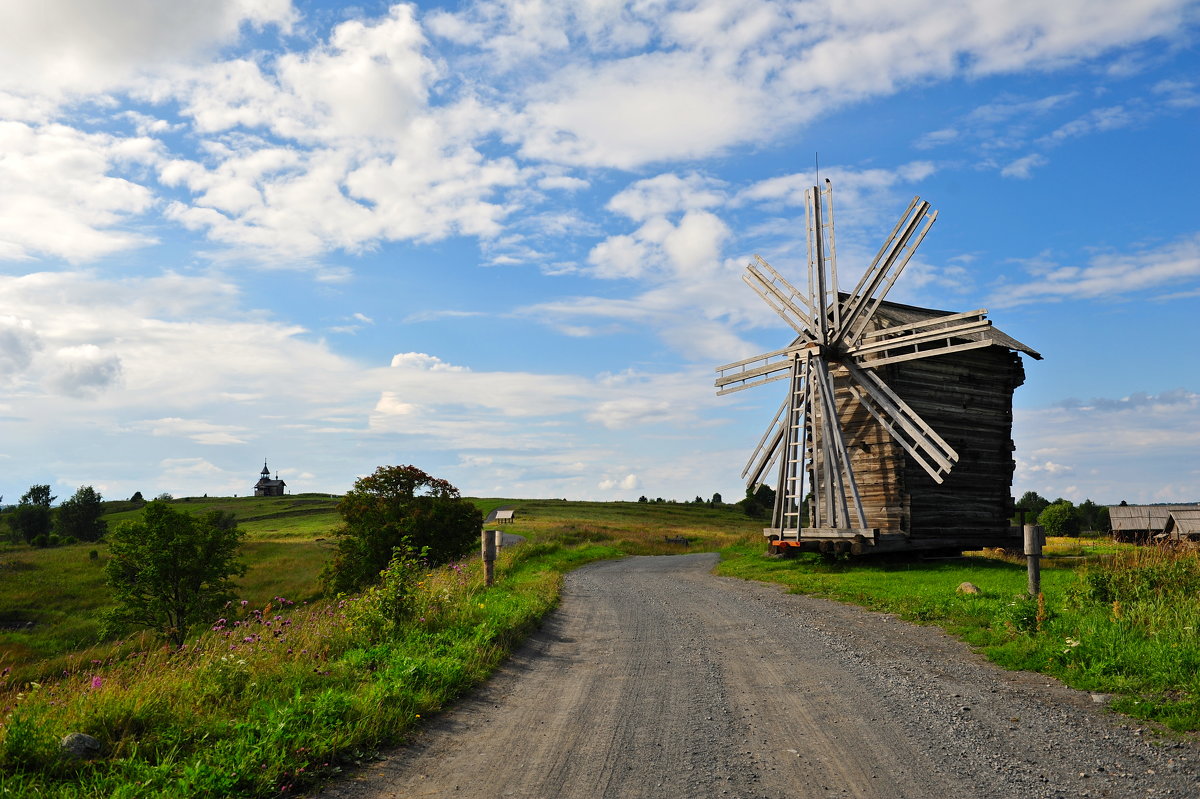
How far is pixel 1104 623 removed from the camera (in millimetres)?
10328

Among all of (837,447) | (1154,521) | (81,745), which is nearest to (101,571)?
(837,447)

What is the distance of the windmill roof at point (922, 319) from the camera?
27.1 metres

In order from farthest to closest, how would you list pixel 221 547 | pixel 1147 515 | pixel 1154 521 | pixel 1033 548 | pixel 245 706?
pixel 221 547, pixel 1147 515, pixel 1154 521, pixel 1033 548, pixel 245 706

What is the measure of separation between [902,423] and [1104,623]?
14.2 m

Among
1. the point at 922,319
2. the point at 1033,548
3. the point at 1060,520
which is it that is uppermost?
the point at 922,319

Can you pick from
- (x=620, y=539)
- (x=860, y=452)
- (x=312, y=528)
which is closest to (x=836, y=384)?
(x=860, y=452)

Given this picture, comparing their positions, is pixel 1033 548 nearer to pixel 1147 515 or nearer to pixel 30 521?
pixel 1147 515

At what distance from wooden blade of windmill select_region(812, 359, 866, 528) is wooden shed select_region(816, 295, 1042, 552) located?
30.5 inches

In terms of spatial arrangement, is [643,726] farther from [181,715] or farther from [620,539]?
[620,539]

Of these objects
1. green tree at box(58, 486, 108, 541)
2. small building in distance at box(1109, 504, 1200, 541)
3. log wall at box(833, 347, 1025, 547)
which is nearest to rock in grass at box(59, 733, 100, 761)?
log wall at box(833, 347, 1025, 547)

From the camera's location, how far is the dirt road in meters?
A: 5.86

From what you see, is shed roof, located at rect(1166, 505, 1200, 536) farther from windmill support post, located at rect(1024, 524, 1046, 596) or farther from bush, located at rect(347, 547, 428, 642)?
bush, located at rect(347, 547, 428, 642)

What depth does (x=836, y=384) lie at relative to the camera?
2761cm

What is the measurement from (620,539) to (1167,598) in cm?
3424
